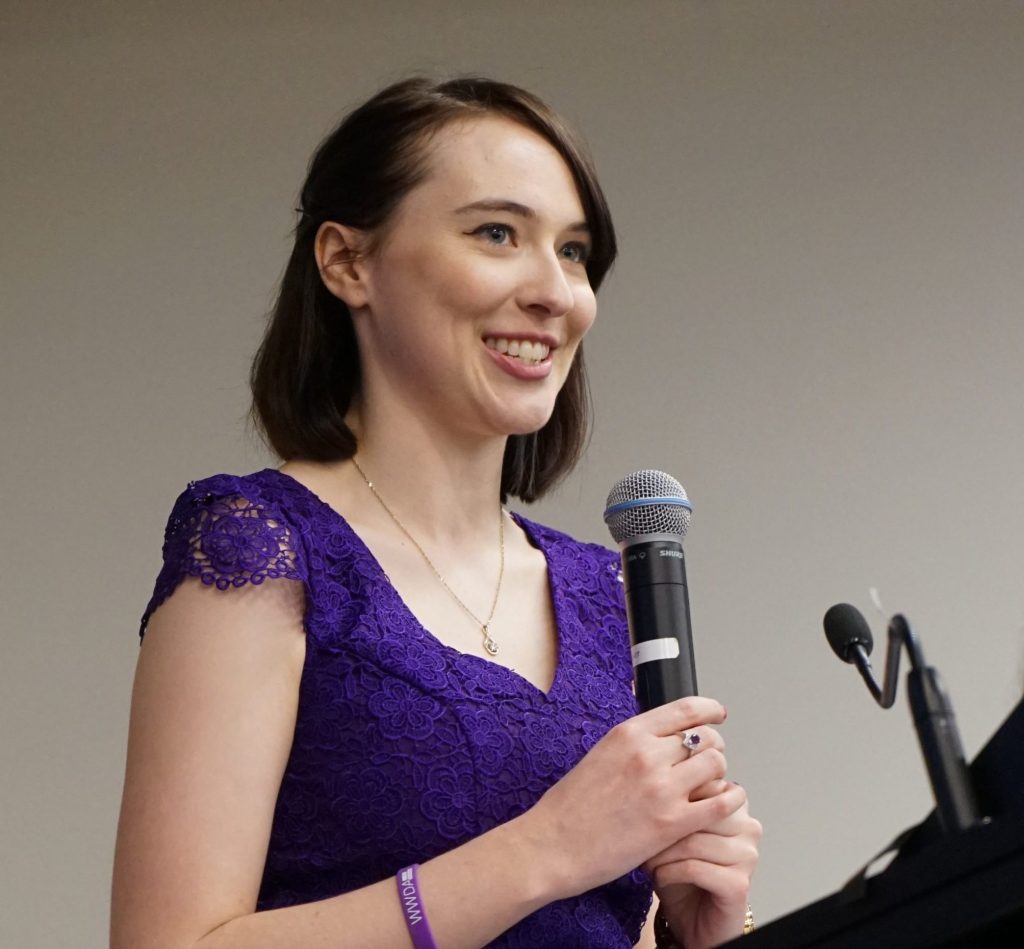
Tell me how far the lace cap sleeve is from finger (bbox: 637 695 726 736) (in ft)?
1.45

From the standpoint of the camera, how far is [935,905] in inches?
38.3

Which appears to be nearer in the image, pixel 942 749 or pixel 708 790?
pixel 942 749

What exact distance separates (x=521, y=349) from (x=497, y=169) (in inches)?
9.0

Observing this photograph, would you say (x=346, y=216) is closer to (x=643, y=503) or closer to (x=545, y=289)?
(x=545, y=289)

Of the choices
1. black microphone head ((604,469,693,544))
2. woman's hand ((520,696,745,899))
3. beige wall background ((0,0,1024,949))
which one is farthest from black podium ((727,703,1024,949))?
beige wall background ((0,0,1024,949))

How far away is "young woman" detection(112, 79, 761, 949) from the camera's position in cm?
155

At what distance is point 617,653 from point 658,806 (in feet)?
1.79

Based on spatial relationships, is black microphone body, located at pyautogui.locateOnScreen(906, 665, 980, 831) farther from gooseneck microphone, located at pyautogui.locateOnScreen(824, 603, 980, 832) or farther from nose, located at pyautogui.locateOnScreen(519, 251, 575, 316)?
nose, located at pyautogui.locateOnScreen(519, 251, 575, 316)

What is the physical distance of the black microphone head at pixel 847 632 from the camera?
1364 millimetres

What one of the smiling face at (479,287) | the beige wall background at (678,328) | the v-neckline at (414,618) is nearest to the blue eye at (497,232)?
the smiling face at (479,287)

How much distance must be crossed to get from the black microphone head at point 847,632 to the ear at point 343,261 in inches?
33.8

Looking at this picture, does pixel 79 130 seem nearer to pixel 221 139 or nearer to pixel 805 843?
pixel 221 139

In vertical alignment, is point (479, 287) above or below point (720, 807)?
above

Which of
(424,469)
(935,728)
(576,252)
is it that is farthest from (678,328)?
(935,728)
